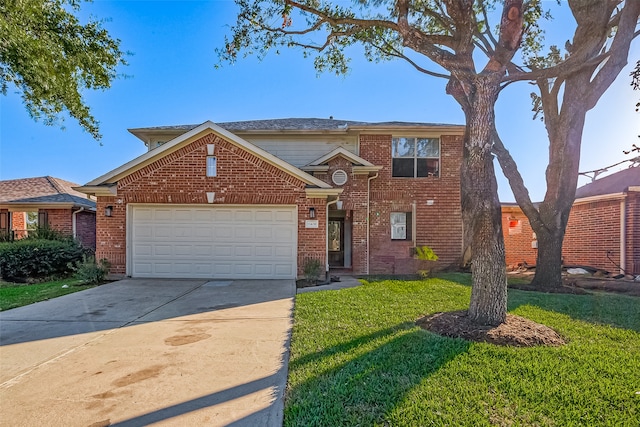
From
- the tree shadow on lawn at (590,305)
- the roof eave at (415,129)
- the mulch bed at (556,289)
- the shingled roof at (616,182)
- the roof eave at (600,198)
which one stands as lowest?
the mulch bed at (556,289)

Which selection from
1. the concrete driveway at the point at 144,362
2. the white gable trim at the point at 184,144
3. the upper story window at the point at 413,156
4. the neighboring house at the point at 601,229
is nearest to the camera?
the concrete driveway at the point at 144,362

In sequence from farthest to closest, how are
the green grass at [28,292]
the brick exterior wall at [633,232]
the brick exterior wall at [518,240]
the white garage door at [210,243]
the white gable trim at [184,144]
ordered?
the brick exterior wall at [518,240], the brick exterior wall at [633,232], the white garage door at [210,243], the white gable trim at [184,144], the green grass at [28,292]

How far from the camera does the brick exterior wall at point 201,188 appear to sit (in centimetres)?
1005

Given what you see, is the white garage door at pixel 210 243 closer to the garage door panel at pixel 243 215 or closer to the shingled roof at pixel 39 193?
the garage door panel at pixel 243 215

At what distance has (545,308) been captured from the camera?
20.7 feet

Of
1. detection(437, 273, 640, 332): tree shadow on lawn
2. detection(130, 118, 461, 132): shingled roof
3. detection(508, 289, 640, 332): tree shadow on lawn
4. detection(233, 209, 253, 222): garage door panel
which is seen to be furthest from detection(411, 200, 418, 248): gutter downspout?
detection(233, 209, 253, 222): garage door panel

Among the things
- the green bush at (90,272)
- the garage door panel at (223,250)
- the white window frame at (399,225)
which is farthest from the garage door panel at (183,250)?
the white window frame at (399,225)

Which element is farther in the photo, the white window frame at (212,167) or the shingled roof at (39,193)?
the shingled roof at (39,193)

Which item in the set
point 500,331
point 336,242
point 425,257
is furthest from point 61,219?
point 500,331

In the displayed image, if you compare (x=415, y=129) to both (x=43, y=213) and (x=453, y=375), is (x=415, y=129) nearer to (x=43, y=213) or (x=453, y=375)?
(x=453, y=375)

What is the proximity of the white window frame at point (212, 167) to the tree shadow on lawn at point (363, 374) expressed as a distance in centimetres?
738

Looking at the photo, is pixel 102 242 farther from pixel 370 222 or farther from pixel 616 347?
pixel 616 347

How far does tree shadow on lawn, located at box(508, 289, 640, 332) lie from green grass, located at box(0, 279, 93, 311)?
33.0ft

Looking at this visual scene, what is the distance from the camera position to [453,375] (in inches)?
133
